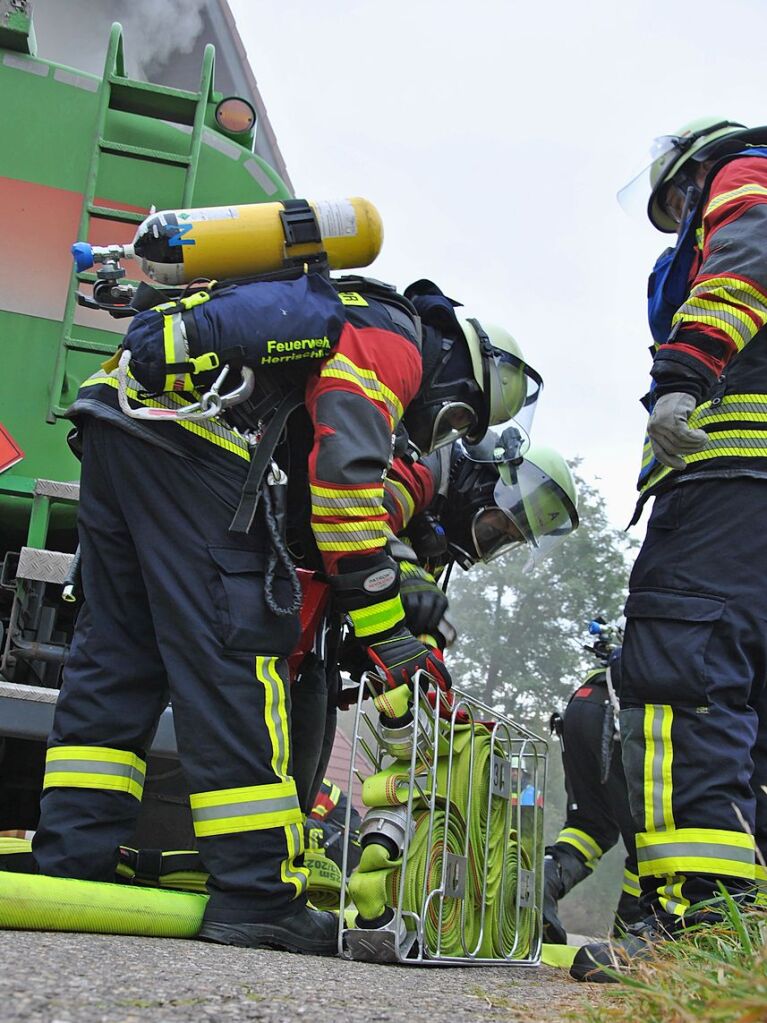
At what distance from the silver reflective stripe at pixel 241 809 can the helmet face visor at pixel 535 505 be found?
2.28 m

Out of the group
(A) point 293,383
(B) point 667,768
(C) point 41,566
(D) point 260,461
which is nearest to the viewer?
(B) point 667,768

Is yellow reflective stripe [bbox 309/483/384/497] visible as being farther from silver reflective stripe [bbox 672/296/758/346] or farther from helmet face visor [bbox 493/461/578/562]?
helmet face visor [bbox 493/461/578/562]

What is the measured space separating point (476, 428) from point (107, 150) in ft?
5.57

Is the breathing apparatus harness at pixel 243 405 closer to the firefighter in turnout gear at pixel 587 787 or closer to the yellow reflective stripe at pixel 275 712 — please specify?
the yellow reflective stripe at pixel 275 712

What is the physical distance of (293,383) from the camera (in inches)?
113

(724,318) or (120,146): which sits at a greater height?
(120,146)

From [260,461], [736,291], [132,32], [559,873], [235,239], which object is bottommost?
[559,873]

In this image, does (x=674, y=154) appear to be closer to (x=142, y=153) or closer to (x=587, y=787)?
(x=142, y=153)

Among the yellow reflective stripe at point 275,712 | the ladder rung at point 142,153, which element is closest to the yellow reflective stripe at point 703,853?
the yellow reflective stripe at point 275,712

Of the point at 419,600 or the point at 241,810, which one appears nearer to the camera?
the point at 241,810

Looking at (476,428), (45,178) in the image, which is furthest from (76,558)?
(45,178)

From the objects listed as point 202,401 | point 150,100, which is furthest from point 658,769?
point 150,100

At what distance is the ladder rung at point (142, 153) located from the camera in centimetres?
400

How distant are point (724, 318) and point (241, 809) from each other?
5.21ft
